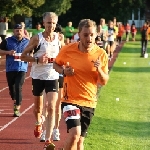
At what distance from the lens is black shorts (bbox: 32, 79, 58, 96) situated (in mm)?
10859

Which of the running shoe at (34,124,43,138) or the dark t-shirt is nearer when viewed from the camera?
the running shoe at (34,124,43,138)

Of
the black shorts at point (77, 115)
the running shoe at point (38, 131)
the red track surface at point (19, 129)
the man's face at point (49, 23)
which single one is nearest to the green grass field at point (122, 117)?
the red track surface at point (19, 129)

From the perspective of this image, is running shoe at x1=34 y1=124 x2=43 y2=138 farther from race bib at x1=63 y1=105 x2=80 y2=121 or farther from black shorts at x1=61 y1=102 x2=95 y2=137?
race bib at x1=63 y1=105 x2=80 y2=121

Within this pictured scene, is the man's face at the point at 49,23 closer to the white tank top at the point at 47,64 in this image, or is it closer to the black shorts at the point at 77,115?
the white tank top at the point at 47,64

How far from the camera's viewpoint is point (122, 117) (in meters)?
14.7

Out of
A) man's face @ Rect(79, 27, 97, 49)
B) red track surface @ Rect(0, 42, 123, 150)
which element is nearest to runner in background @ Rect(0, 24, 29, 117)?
red track surface @ Rect(0, 42, 123, 150)

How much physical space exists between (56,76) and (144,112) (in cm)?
503

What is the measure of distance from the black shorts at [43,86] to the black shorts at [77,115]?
2453 millimetres

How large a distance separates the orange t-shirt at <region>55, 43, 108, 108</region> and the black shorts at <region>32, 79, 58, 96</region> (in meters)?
2.44

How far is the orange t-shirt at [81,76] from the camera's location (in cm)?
826

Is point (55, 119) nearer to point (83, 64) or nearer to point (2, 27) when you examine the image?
point (83, 64)

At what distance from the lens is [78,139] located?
8062 mm

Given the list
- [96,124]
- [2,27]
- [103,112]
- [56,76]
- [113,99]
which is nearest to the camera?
[56,76]

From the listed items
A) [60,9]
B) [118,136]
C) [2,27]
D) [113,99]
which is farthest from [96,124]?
[60,9]
